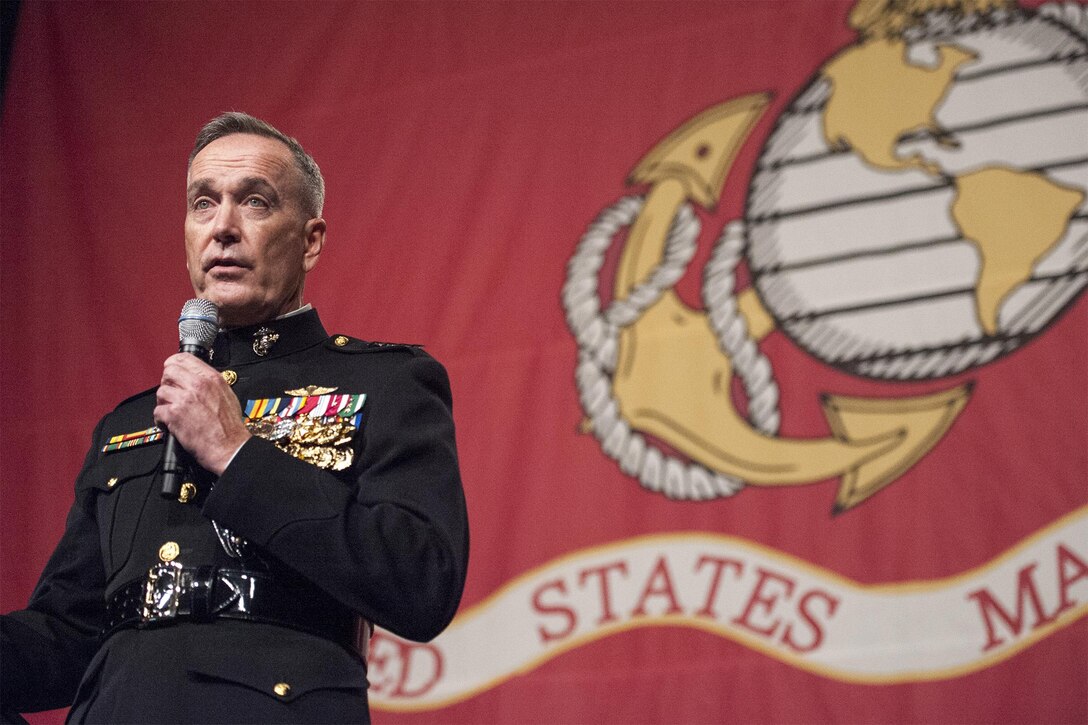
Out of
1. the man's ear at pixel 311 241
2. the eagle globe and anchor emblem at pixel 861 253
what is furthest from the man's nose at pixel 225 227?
the eagle globe and anchor emblem at pixel 861 253

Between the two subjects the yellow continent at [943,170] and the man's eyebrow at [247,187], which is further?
the yellow continent at [943,170]

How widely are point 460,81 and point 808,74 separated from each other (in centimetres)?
99

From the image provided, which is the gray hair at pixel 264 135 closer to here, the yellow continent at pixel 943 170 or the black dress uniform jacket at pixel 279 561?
the black dress uniform jacket at pixel 279 561

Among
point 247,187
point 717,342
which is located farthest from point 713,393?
point 247,187

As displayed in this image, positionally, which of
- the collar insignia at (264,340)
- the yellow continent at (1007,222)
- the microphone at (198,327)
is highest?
the yellow continent at (1007,222)

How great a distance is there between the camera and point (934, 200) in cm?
280

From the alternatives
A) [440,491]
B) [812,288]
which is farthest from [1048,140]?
[440,491]

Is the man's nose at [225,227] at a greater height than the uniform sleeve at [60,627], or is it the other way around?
the man's nose at [225,227]

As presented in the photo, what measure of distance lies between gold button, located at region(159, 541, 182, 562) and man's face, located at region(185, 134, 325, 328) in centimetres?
36

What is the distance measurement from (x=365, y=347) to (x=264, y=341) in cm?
14

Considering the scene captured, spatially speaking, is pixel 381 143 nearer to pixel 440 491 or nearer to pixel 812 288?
pixel 812 288

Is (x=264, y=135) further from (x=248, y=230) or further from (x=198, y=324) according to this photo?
(x=198, y=324)

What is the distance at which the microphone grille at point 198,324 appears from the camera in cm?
152

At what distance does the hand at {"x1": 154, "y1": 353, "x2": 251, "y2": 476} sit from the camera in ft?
4.50
